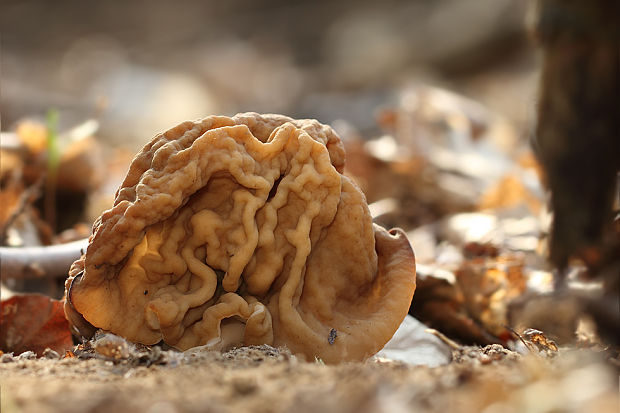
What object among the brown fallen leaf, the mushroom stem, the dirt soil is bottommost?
the brown fallen leaf

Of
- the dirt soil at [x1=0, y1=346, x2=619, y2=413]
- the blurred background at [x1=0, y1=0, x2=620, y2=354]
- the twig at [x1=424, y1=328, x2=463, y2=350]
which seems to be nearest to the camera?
the dirt soil at [x1=0, y1=346, x2=619, y2=413]

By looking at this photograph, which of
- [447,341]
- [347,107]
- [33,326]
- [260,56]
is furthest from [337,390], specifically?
[260,56]

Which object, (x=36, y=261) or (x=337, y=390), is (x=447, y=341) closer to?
(x=337, y=390)

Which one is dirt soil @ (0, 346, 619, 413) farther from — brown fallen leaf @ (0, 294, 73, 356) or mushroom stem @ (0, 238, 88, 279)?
mushroom stem @ (0, 238, 88, 279)

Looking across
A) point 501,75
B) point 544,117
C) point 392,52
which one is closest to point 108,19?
point 392,52

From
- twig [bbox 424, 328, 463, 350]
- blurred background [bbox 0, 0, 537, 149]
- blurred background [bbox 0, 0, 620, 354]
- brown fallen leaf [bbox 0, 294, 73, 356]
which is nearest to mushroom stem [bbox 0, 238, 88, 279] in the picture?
blurred background [bbox 0, 0, 620, 354]

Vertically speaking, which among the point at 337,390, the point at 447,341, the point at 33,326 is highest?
the point at 337,390

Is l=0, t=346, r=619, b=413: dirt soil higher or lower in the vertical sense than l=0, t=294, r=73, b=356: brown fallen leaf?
higher

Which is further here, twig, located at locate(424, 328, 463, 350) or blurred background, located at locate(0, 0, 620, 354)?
blurred background, located at locate(0, 0, 620, 354)
